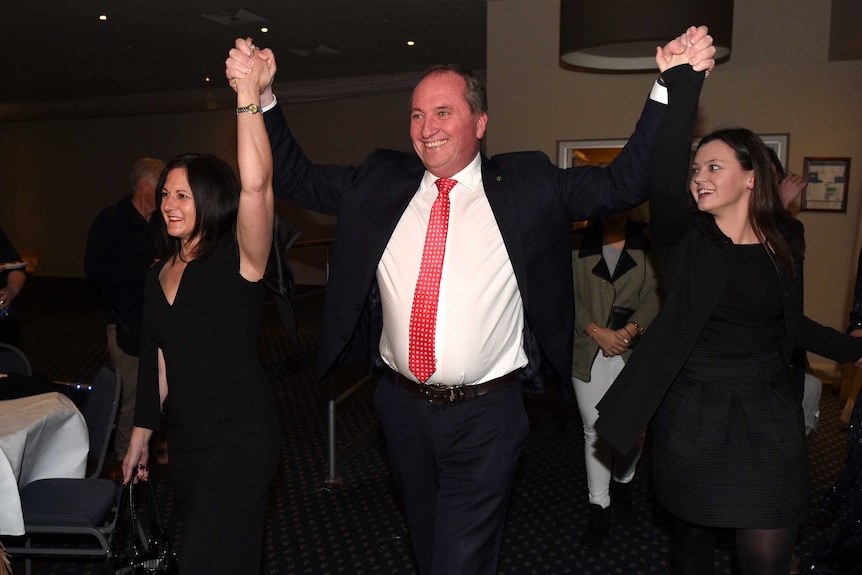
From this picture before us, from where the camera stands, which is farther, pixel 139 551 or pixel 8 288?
pixel 8 288

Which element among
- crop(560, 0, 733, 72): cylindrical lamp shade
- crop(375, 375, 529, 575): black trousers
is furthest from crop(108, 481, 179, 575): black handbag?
crop(560, 0, 733, 72): cylindrical lamp shade

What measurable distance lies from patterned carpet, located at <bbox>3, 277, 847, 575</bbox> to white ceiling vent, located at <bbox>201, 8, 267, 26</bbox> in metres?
3.73

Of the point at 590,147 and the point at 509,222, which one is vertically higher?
the point at 590,147

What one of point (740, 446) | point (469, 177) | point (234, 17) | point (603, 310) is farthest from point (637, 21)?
point (234, 17)

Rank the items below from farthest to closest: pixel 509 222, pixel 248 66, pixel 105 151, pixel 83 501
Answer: pixel 105 151 < pixel 83 501 < pixel 509 222 < pixel 248 66

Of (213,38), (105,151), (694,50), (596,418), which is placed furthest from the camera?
(105,151)

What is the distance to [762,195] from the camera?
7.30 feet

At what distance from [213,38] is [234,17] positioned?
42.6 inches

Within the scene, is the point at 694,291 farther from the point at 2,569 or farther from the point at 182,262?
the point at 2,569

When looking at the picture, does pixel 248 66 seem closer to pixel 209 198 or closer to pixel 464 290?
pixel 209 198

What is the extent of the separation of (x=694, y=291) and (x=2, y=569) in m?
2.22

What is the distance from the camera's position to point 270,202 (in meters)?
2.04

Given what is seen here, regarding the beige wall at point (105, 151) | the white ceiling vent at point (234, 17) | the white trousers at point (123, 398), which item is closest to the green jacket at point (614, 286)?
the white trousers at point (123, 398)

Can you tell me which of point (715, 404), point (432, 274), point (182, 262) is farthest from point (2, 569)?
point (715, 404)
